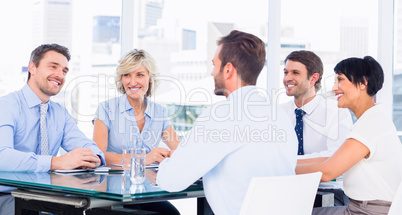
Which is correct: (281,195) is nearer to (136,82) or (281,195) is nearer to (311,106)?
(311,106)

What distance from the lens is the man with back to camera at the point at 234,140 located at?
1852mm

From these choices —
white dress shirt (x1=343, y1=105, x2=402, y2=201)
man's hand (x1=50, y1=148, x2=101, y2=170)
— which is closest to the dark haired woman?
white dress shirt (x1=343, y1=105, x2=402, y2=201)

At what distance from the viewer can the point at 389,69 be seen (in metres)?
5.27

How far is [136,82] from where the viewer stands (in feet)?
12.0

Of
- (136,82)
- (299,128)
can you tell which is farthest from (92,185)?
(299,128)

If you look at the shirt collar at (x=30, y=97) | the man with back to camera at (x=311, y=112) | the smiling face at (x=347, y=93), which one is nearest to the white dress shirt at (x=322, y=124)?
the man with back to camera at (x=311, y=112)

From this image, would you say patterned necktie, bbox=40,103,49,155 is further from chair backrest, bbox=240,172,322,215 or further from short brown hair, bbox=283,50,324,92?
short brown hair, bbox=283,50,324,92

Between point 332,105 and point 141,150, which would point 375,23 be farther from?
point 141,150

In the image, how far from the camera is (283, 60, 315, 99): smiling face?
12.3 feet

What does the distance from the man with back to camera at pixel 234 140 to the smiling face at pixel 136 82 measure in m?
1.67

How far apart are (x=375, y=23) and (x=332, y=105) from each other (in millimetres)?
2179

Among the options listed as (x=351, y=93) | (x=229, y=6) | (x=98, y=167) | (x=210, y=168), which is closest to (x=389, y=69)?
(x=229, y=6)

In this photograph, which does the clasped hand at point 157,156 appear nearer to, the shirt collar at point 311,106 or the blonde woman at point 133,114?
the blonde woman at point 133,114

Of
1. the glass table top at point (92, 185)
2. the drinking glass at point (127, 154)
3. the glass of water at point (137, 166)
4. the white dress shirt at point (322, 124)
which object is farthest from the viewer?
the white dress shirt at point (322, 124)
